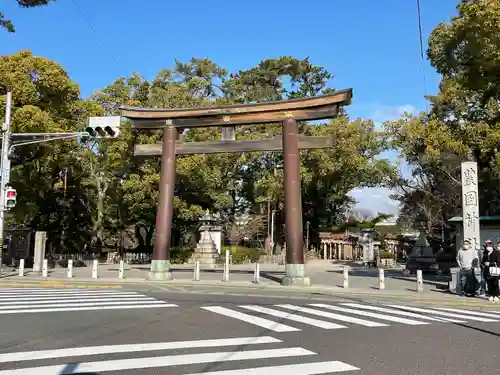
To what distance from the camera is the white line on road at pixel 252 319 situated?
8859 millimetres

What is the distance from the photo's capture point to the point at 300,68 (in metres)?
50.9

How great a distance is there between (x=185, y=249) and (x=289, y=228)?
19.9 metres

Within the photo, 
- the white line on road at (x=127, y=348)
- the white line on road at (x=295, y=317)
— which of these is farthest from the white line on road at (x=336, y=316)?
the white line on road at (x=127, y=348)

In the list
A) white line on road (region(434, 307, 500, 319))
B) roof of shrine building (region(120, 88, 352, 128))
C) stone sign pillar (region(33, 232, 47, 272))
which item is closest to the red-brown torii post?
roof of shrine building (region(120, 88, 352, 128))

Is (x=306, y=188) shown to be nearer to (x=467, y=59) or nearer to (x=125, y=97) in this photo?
(x=125, y=97)

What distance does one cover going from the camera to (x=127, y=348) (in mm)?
6914

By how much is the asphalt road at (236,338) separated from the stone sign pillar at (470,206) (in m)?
5.19

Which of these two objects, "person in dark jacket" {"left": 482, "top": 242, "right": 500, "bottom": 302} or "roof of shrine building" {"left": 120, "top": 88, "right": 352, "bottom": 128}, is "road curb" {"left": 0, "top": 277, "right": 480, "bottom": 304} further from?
"roof of shrine building" {"left": 120, "top": 88, "right": 352, "bottom": 128}

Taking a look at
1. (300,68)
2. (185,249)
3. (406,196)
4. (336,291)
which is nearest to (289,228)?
(336,291)

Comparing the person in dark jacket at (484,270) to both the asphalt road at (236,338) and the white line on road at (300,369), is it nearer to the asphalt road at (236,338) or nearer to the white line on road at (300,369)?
the asphalt road at (236,338)

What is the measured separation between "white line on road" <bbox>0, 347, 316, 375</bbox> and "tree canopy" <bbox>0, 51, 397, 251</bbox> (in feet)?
63.8

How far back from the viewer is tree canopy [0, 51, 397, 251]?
25297 millimetres

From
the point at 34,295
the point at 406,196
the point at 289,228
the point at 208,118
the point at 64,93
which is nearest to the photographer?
the point at 34,295

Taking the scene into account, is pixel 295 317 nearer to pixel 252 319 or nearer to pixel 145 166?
pixel 252 319
